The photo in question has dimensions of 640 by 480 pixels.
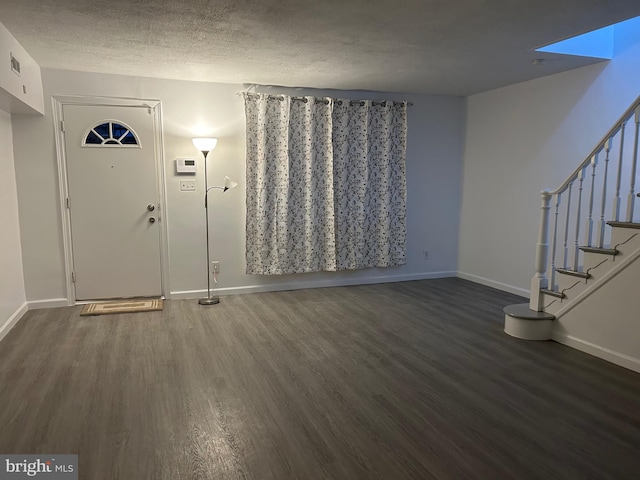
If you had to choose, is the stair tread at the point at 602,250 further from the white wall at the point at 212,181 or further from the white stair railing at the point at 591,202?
the white wall at the point at 212,181

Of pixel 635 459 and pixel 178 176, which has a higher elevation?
pixel 178 176

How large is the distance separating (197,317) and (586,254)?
3531 mm

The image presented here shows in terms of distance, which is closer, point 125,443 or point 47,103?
point 125,443

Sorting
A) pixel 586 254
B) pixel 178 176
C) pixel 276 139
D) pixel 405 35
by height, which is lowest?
pixel 586 254

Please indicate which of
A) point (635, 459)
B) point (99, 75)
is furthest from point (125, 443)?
point (99, 75)

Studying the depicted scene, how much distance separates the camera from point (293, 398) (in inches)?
112

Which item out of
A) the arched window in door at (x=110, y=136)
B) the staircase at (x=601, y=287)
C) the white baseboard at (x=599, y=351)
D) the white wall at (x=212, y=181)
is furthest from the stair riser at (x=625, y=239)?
the arched window in door at (x=110, y=136)

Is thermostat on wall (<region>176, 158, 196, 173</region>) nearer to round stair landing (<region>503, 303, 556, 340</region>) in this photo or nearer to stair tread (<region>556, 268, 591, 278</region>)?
round stair landing (<region>503, 303, 556, 340</region>)

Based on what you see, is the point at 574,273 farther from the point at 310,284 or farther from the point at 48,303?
the point at 48,303

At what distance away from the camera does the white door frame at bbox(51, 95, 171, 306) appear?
467 centimetres

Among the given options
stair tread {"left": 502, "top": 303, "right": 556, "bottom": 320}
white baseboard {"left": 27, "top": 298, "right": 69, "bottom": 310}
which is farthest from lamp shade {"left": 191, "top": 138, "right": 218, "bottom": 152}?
stair tread {"left": 502, "top": 303, "right": 556, "bottom": 320}

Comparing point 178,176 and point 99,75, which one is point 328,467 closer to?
point 178,176

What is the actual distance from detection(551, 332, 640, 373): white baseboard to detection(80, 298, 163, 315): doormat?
12.6ft

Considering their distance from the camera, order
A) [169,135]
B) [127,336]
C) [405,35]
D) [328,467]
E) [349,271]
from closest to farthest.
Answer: [328,467] → [405,35] → [127,336] → [169,135] → [349,271]
